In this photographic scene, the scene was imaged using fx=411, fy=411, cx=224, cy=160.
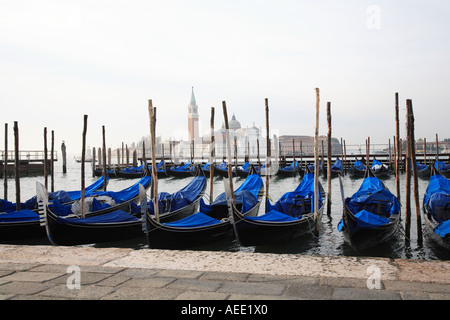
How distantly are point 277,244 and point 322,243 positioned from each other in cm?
88

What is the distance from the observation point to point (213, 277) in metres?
2.29

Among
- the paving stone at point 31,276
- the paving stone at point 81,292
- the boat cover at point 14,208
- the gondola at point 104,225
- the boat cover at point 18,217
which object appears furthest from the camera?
the boat cover at point 14,208

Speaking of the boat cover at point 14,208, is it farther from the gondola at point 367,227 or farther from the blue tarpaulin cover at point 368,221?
the blue tarpaulin cover at point 368,221

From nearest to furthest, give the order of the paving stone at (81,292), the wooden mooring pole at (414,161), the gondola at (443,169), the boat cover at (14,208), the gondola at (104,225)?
1. the paving stone at (81,292)
2. the wooden mooring pole at (414,161)
3. the gondola at (104,225)
4. the boat cover at (14,208)
5. the gondola at (443,169)

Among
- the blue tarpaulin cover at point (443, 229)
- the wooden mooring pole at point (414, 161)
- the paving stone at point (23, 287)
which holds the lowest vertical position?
the blue tarpaulin cover at point (443, 229)

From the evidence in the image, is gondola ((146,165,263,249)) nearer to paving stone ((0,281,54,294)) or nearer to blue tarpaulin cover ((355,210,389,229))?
blue tarpaulin cover ((355,210,389,229))

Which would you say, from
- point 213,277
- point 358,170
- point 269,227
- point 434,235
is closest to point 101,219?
point 269,227

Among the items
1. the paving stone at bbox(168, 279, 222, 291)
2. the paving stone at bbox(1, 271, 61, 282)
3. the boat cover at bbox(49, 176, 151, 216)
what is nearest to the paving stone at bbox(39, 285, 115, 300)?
the paving stone at bbox(1, 271, 61, 282)

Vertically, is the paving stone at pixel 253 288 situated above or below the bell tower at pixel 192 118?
below

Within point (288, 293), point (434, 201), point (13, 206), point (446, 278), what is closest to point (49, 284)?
point (288, 293)

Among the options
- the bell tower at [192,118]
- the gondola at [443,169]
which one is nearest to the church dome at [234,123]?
the bell tower at [192,118]

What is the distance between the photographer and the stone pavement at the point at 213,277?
6.52 ft

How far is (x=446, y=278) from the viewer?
224 cm

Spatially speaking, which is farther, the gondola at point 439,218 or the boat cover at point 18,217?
the boat cover at point 18,217
